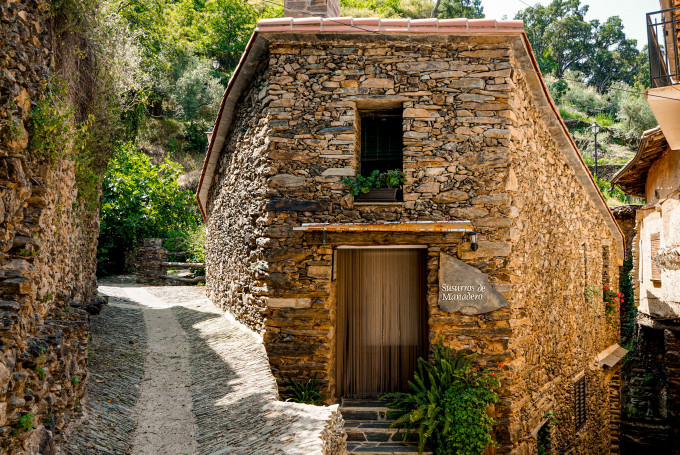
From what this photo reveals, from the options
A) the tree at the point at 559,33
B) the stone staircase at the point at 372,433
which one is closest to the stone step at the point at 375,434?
the stone staircase at the point at 372,433

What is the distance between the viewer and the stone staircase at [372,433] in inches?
291

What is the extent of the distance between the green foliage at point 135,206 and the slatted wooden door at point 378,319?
1467cm

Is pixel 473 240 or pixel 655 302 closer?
pixel 473 240

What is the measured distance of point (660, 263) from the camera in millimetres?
10125

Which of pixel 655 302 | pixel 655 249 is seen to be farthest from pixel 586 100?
pixel 655 302

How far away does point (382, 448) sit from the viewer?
741 cm

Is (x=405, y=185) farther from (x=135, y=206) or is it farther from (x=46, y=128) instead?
(x=135, y=206)

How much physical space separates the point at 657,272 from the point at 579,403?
4.01 metres

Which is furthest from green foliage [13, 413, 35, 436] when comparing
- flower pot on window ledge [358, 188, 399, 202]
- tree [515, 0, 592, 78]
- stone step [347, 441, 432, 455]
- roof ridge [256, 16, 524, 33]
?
tree [515, 0, 592, 78]

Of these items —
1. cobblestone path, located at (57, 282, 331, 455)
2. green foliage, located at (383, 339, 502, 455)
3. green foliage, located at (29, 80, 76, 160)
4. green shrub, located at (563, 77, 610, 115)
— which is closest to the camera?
green foliage, located at (29, 80, 76, 160)

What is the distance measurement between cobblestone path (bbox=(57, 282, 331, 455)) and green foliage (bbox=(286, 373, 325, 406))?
1.97 feet

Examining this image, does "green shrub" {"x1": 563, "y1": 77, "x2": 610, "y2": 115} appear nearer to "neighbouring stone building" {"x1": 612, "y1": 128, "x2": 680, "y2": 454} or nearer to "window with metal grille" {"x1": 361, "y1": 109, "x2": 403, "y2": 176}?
"neighbouring stone building" {"x1": 612, "y1": 128, "x2": 680, "y2": 454}

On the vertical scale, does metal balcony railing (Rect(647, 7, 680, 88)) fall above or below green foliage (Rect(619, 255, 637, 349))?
above

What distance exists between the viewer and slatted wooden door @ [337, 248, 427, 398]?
8820 millimetres
